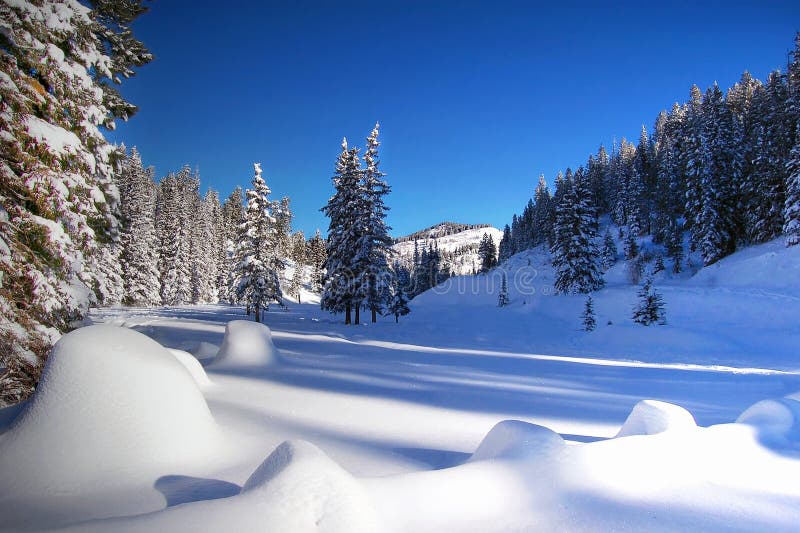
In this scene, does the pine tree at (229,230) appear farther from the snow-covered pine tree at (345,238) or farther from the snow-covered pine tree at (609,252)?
the snow-covered pine tree at (609,252)

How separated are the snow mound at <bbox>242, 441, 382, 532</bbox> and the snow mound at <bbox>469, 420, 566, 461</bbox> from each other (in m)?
1.35

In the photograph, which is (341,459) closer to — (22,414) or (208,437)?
(208,437)

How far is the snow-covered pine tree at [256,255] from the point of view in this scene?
2847 cm

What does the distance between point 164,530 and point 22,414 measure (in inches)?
103

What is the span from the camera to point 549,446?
10.4 ft

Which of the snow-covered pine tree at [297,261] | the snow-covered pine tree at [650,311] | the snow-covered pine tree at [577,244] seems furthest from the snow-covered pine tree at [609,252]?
the snow-covered pine tree at [297,261]

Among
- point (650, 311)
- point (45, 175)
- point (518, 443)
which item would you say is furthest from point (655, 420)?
point (650, 311)

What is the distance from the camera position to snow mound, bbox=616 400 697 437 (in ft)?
12.2

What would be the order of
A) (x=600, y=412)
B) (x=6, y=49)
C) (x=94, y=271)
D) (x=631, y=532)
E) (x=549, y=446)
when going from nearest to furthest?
(x=631, y=532), (x=549, y=446), (x=600, y=412), (x=6, y=49), (x=94, y=271)

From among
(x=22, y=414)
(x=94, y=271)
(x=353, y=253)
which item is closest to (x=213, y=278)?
(x=353, y=253)

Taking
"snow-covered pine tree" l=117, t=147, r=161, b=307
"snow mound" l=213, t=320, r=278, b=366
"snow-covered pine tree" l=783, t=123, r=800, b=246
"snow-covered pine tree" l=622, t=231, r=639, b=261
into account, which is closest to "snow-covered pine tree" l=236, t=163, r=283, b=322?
"snow-covered pine tree" l=117, t=147, r=161, b=307

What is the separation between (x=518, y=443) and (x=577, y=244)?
103 feet

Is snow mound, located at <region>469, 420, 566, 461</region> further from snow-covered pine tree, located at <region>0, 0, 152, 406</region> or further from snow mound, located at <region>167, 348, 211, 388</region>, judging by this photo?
snow-covered pine tree, located at <region>0, 0, 152, 406</region>

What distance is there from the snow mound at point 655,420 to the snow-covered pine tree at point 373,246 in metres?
21.8
